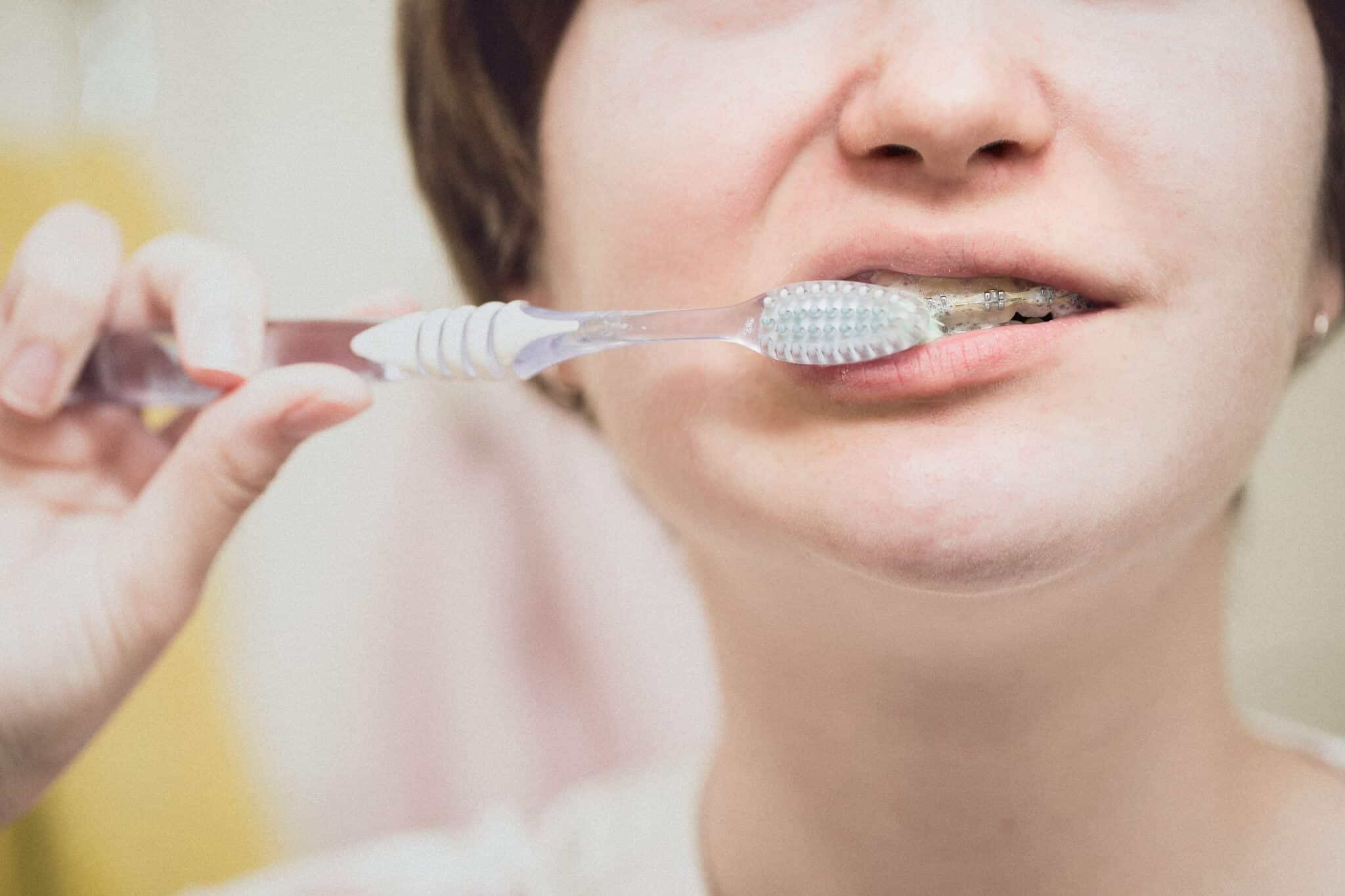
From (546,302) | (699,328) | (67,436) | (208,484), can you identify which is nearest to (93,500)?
(67,436)

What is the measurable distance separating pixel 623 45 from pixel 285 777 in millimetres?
1002

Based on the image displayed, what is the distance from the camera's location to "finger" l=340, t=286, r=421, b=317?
27.0 inches

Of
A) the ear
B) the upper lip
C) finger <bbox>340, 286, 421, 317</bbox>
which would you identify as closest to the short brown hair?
the ear

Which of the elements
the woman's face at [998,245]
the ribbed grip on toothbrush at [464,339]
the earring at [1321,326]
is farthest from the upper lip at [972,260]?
the earring at [1321,326]

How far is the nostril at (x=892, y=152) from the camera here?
495 mm

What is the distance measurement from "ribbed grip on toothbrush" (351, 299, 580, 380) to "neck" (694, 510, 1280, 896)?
0.68 ft

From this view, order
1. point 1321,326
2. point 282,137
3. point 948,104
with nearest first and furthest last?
1. point 948,104
2. point 1321,326
3. point 282,137

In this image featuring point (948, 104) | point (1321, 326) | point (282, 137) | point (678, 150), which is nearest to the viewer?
point (948, 104)

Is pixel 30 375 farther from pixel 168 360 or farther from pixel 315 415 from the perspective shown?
pixel 315 415

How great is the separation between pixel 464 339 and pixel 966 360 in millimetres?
250

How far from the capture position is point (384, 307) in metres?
0.69

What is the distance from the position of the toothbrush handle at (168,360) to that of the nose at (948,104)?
308mm

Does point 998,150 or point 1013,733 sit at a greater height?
point 998,150

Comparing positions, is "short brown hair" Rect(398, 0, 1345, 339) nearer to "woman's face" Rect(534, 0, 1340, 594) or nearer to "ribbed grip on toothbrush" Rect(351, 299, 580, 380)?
"woman's face" Rect(534, 0, 1340, 594)
